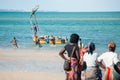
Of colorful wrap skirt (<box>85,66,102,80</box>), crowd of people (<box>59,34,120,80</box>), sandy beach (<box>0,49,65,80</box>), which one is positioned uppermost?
crowd of people (<box>59,34,120,80</box>)

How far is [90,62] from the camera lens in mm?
9711

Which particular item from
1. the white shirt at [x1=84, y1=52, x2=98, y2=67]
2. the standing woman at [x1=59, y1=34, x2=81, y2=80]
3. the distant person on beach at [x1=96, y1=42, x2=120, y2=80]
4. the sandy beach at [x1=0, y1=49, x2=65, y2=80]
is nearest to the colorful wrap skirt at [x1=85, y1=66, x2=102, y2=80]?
the white shirt at [x1=84, y1=52, x2=98, y2=67]

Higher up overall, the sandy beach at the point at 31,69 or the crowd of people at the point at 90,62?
the crowd of people at the point at 90,62

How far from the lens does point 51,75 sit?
17.0 m

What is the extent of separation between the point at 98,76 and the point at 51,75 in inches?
295

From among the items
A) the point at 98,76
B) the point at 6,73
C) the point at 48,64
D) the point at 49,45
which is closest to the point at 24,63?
the point at 48,64

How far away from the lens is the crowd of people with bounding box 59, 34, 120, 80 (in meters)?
8.78

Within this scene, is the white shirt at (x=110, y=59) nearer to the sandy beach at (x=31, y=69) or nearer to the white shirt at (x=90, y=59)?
the white shirt at (x=90, y=59)

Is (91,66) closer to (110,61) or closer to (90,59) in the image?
(90,59)

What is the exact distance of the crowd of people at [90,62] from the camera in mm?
8776

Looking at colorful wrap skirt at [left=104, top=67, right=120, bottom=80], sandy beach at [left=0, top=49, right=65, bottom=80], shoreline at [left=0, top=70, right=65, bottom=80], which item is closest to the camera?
colorful wrap skirt at [left=104, top=67, right=120, bottom=80]

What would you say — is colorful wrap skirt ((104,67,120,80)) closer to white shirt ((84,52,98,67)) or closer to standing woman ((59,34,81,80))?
standing woman ((59,34,81,80))

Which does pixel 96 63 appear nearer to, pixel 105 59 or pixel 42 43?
pixel 105 59

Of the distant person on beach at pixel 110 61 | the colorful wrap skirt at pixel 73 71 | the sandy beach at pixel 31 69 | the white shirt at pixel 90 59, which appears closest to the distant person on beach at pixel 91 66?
the white shirt at pixel 90 59
